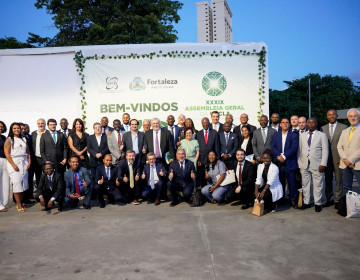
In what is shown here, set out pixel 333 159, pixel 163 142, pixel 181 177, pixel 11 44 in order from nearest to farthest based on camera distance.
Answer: pixel 333 159, pixel 181 177, pixel 163 142, pixel 11 44

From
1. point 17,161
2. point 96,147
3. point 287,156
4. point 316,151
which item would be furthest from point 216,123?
point 17,161

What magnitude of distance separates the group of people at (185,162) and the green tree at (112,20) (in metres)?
10.6

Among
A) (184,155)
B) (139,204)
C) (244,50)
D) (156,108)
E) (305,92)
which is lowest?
(139,204)

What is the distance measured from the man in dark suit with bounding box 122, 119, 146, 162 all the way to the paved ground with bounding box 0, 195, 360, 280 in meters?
1.33

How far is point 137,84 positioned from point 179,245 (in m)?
4.40

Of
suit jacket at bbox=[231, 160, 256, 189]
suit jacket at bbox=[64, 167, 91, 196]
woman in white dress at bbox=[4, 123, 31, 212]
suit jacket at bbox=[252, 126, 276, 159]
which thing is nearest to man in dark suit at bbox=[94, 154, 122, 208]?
suit jacket at bbox=[64, 167, 91, 196]

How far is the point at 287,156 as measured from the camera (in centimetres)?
509

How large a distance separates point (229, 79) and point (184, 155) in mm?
2426

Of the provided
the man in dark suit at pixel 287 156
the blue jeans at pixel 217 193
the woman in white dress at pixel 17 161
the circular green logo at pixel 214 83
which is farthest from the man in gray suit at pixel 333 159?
the woman in white dress at pixel 17 161

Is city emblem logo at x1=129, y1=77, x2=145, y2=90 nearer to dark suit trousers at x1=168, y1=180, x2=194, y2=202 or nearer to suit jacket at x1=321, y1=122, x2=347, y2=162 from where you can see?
dark suit trousers at x1=168, y1=180, x2=194, y2=202

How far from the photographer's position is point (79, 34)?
1792 cm

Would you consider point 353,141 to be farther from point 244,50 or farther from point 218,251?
point 244,50

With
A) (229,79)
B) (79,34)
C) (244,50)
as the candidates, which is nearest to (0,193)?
(229,79)

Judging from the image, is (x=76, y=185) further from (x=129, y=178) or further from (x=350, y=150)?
(x=350, y=150)
